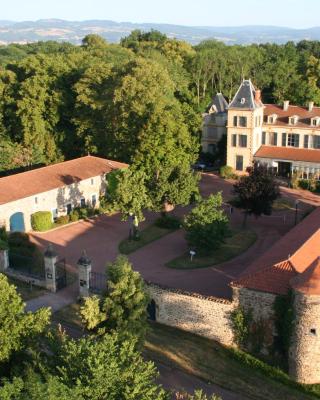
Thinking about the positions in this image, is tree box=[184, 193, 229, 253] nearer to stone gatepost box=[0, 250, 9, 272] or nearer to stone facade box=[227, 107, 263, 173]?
stone gatepost box=[0, 250, 9, 272]

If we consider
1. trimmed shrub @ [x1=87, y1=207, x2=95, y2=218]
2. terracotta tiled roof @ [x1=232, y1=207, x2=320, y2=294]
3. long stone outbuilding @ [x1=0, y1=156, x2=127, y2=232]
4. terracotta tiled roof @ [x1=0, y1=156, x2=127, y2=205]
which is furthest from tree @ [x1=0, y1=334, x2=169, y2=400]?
trimmed shrub @ [x1=87, y1=207, x2=95, y2=218]

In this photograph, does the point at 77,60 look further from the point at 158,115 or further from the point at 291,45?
the point at 291,45

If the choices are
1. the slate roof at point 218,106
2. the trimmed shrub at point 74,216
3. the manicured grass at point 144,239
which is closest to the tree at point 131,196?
the manicured grass at point 144,239

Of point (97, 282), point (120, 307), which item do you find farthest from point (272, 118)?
point (120, 307)

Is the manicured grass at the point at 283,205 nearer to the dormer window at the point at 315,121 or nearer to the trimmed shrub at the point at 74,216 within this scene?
the dormer window at the point at 315,121

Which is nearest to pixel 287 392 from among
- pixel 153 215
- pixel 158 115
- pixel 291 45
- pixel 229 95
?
pixel 153 215
